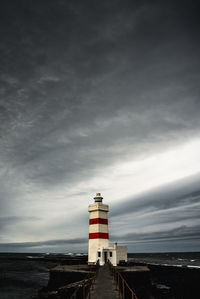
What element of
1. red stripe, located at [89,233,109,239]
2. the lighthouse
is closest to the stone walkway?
red stripe, located at [89,233,109,239]

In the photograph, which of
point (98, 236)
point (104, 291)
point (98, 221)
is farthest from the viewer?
point (98, 221)

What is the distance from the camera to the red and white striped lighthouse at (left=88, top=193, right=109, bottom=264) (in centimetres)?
2173

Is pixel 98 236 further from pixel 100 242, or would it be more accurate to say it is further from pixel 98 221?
pixel 98 221

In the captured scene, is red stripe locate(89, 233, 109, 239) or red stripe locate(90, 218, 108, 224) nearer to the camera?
red stripe locate(89, 233, 109, 239)

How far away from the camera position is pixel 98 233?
21.8 m

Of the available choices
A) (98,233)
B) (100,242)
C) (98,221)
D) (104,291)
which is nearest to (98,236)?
(98,233)

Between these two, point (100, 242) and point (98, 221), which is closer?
point (100, 242)

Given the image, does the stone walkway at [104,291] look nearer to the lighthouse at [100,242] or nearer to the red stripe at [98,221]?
the lighthouse at [100,242]

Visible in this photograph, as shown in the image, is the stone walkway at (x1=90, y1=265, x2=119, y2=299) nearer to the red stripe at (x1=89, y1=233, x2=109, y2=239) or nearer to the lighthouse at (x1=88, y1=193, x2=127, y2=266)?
the red stripe at (x1=89, y1=233, x2=109, y2=239)

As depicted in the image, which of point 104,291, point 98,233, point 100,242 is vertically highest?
point 98,233

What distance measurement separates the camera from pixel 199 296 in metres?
23.5

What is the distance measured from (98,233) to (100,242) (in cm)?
83

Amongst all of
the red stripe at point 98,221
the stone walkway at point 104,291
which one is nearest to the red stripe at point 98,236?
the red stripe at point 98,221

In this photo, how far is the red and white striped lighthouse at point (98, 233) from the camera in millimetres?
21734
